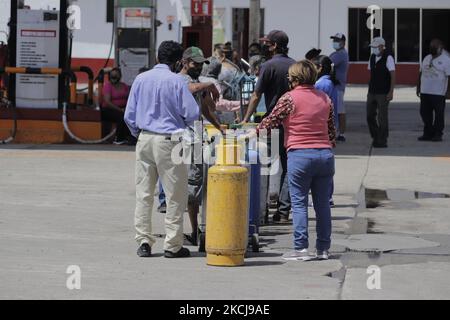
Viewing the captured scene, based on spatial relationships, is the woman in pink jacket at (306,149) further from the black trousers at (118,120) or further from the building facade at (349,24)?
the building facade at (349,24)

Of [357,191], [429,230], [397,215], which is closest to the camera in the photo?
[429,230]

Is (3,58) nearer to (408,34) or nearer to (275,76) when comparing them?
(275,76)

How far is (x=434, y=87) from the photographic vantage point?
21.1 m

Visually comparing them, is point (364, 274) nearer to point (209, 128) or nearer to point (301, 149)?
point (301, 149)

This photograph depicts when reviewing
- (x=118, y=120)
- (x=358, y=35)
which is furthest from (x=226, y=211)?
(x=358, y=35)

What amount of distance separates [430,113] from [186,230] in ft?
34.0

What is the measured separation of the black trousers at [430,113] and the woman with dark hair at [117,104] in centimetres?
534

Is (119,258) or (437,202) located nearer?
(119,258)

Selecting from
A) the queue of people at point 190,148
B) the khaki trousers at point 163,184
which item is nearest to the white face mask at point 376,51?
the queue of people at point 190,148

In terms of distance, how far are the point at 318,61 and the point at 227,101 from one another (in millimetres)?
1430

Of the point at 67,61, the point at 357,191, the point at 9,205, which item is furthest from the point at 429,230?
the point at 67,61

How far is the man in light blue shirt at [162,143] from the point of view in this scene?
1010cm
